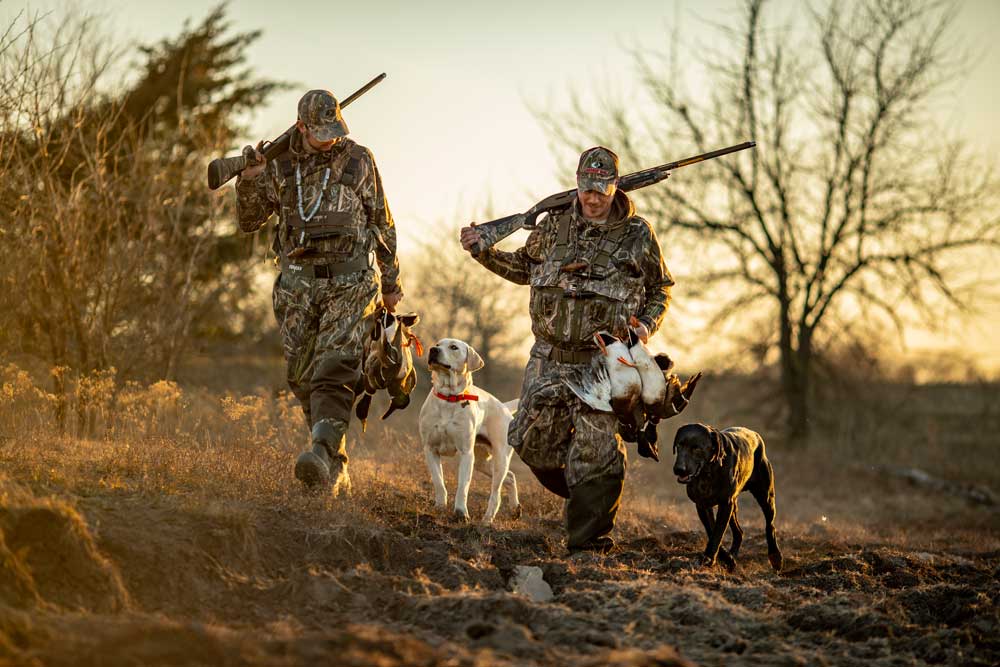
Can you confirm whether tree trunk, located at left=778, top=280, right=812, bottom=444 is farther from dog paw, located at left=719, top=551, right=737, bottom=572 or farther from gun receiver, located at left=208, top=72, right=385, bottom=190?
gun receiver, located at left=208, top=72, right=385, bottom=190

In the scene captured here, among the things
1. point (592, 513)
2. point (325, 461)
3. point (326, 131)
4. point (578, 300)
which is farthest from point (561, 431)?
point (326, 131)

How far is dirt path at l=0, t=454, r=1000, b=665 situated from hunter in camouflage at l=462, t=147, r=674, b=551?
0.47 metres

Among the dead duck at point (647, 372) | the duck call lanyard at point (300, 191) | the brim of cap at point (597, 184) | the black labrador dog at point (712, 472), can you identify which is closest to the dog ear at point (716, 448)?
the black labrador dog at point (712, 472)

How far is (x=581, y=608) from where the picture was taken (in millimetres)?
5496

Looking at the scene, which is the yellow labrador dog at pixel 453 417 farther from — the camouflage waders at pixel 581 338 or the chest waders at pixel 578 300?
the chest waders at pixel 578 300

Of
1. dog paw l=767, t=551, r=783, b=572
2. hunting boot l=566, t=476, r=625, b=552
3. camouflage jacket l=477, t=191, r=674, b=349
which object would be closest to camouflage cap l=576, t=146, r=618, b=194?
camouflage jacket l=477, t=191, r=674, b=349

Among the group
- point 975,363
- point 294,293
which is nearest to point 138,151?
point 294,293

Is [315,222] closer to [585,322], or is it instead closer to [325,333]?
[325,333]

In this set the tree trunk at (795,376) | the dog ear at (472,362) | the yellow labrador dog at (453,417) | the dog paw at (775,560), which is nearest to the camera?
the dog paw at (775,560)

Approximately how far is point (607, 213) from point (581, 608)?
290cm

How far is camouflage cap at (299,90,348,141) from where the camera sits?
732 centimetres

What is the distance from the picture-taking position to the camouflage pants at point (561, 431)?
7.10 meters

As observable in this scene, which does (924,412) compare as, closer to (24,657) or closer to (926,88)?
(926,88)

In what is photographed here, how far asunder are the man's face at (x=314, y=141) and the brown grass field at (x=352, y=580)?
2254mm
